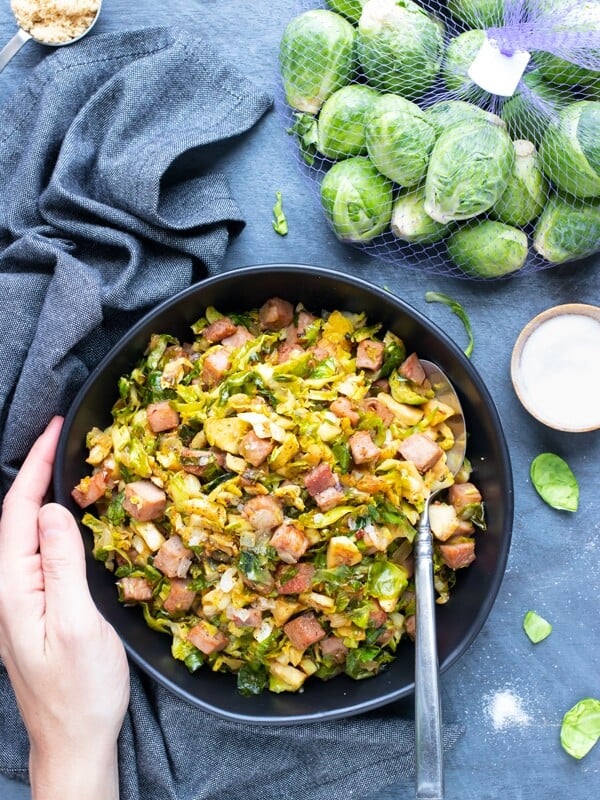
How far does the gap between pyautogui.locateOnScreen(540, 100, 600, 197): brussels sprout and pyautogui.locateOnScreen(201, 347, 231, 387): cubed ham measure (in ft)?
3.74

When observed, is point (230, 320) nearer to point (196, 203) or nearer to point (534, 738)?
point (196, 203)

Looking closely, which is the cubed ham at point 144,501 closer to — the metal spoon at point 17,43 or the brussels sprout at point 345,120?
the brussels sprout at point 345,120

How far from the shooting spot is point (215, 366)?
7.87 feet

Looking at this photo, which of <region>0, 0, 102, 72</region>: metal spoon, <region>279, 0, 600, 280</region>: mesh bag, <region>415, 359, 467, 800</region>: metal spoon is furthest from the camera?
<region>0, 0, 102, 72</region>: metal spoon

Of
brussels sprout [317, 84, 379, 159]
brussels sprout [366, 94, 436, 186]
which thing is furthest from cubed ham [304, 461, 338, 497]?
brussels sprout [317, 84, 379, 159]

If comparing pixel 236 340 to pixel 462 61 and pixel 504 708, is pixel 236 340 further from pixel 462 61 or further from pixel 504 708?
pixel 504 708

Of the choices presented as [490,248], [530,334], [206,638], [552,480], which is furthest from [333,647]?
[490,248]

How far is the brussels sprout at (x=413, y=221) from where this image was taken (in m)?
2.58

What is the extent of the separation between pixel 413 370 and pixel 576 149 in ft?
2.62

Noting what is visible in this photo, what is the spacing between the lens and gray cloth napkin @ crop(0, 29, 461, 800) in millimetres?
2533

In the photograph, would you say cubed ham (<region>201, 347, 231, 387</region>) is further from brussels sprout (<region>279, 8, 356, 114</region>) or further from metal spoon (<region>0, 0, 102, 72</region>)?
metal spoon (<region>0, 0, 102, 72</region>)

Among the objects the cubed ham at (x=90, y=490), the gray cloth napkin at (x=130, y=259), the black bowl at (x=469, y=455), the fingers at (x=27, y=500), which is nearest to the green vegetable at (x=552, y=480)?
the black bowl at (x=469, y=455)

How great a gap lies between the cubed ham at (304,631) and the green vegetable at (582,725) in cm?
94

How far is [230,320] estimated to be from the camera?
100.0 inches
